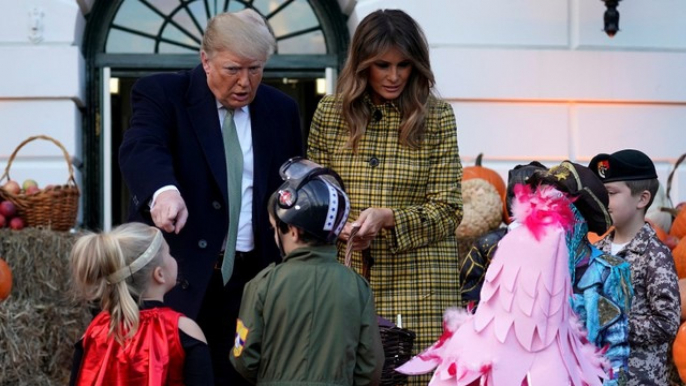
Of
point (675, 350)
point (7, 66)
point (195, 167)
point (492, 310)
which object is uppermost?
point (7, 66)

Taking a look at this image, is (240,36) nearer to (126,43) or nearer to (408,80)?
(408,80)

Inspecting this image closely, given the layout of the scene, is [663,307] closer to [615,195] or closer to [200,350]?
[615,195]

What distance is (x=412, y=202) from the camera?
4797mm

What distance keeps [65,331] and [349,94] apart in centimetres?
352

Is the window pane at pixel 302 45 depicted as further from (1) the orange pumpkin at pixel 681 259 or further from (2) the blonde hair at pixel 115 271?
(2) the blonde hair at pixel 115 271

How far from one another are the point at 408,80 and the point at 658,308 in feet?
4.54

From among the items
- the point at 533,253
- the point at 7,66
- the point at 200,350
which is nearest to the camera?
the point at 533,253

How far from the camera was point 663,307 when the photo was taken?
523cm

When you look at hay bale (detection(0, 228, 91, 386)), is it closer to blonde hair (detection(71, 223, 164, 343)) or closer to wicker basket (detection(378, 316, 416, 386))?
blonde hair (detection(71, 223, 164, 343))

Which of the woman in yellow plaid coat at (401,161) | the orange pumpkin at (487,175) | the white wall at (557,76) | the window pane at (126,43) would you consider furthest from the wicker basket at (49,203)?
the woman in yellow plaid coat at (401,161)

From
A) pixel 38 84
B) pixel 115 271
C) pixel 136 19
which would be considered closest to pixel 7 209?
pixel 38 84

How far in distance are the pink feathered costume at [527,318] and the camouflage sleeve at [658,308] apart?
1443 millimetres

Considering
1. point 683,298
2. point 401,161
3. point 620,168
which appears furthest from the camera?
point 683,298

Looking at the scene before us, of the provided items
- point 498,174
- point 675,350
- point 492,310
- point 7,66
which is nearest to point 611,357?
point 492,310
